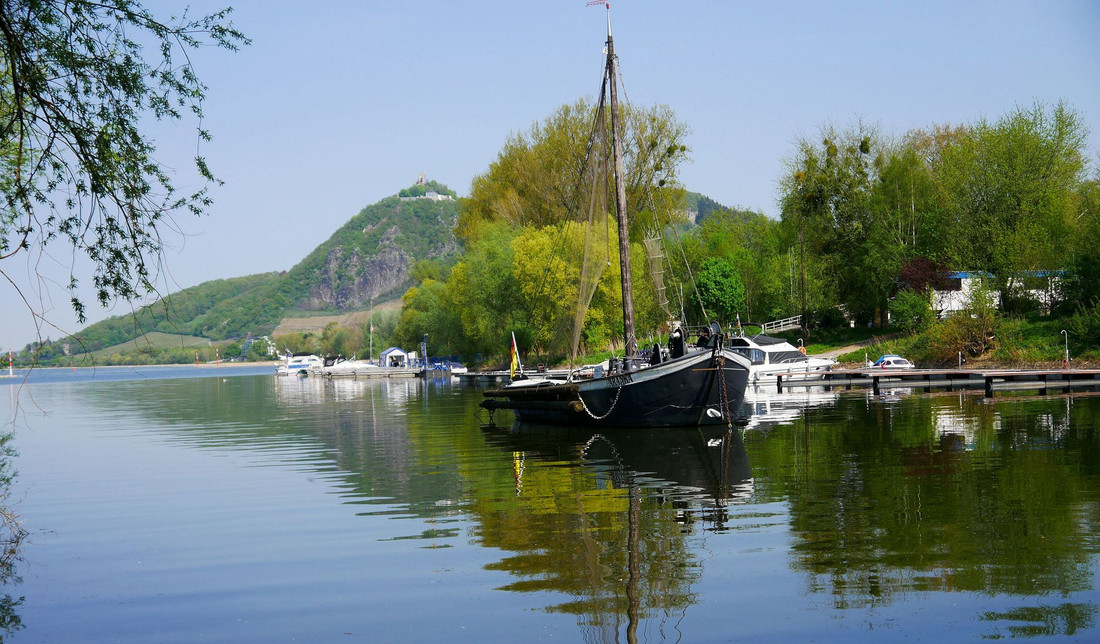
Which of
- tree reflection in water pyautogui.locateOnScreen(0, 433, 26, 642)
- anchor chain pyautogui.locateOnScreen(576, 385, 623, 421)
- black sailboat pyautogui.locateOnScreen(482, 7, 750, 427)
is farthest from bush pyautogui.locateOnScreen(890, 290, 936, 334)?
tree reflection in water pyautogui.locateOnScreen(0, 433, 26, 642)

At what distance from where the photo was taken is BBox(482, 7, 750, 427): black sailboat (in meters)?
29.8

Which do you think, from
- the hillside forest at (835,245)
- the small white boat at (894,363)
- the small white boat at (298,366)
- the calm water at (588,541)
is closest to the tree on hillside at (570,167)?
the hillside forest at (835,245)

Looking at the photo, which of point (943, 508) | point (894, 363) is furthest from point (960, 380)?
point (943, 508)

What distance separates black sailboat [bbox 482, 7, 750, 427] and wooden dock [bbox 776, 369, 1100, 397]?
55.4 feet

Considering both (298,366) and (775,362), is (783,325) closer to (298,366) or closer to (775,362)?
(775,362)

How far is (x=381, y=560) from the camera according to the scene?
43.9 feet

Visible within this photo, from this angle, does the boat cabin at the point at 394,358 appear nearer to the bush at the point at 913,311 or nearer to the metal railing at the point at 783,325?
the metal railing at the point at 783,325

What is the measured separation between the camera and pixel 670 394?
30438 millimetres

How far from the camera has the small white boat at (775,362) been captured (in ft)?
185

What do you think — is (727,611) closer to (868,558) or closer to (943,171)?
(868,558)

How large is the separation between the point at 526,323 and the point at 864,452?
1949 inches

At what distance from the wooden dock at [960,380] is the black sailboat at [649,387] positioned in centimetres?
1689

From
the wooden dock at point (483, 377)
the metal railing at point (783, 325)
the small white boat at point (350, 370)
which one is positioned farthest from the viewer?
the small white boat at point (350, 370)

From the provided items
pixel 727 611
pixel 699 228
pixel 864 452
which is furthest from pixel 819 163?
pixel 727 611
